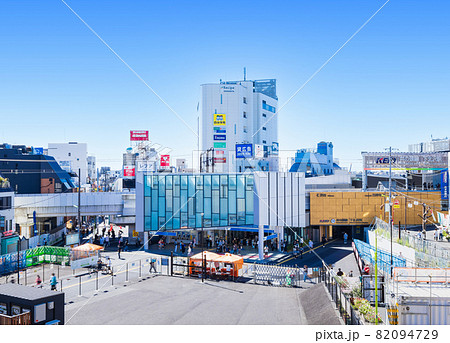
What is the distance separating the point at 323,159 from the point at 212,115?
118 ft

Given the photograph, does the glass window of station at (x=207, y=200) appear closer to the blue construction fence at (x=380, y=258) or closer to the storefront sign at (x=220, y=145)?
the blue construction fence at (x=380, y=258)

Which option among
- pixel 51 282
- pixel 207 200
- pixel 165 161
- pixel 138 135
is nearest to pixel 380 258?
pixel 207 200

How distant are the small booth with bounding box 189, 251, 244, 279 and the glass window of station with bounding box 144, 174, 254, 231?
12535mm

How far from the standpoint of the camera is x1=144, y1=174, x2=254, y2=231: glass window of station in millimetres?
40500

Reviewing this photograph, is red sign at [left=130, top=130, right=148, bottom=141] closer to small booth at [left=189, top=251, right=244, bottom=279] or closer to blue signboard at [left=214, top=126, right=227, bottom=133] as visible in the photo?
blue signboard at [left=214, top=126, right=227, bottom=133]

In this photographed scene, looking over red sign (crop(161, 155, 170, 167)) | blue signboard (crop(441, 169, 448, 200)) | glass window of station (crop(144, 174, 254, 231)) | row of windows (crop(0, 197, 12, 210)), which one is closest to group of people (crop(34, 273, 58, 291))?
glass window of station (crop(144, 174, 254, 231))

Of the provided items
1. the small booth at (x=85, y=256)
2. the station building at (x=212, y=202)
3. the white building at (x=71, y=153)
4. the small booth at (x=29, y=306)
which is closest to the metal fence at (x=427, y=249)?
the station building at (x=212, y=202)

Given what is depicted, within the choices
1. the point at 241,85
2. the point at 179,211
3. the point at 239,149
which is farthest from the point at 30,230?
the point at 241,85

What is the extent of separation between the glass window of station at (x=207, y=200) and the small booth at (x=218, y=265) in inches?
493

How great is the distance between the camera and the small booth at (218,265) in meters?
26.8

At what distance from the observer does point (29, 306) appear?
12266 mm

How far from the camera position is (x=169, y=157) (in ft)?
235
